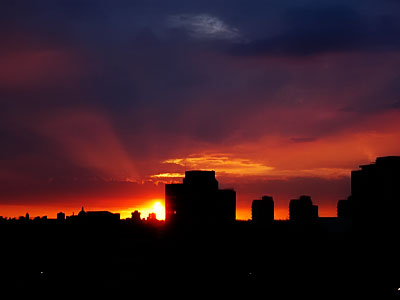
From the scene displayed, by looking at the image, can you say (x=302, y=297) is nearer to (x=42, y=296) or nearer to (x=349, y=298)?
(x=349, y=298)

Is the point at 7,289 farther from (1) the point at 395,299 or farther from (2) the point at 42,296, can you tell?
(1) the point at 395,299

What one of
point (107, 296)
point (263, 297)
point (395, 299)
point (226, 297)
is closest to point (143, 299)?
point (107, 296)

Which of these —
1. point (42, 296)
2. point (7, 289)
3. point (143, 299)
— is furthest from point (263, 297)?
point (7, 289)

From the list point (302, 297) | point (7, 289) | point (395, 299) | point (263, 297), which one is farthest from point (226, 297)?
point (7, 289)

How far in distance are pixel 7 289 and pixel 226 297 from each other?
241 feet

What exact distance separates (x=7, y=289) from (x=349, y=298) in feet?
374

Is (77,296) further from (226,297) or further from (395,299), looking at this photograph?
(395,299)

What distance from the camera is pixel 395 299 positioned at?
199 m

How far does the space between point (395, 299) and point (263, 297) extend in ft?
147

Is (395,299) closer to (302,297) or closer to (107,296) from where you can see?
(302,297)

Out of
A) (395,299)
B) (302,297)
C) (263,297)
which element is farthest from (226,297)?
(395,299)

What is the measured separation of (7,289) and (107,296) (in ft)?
109

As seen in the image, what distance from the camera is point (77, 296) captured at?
194750 millimetres

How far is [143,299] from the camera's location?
19675cm
